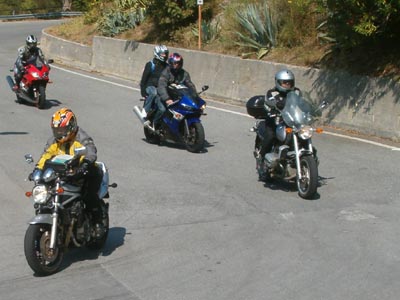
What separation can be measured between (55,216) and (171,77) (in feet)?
22.7

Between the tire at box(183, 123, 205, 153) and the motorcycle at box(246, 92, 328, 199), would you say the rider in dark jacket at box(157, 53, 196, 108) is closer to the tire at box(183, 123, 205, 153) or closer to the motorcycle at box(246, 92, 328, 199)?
the tire at box(183, 123, 205, 153)

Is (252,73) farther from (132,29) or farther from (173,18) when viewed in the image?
(132,29)

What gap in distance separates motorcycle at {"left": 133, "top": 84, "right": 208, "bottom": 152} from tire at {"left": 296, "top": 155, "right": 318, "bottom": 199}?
10.8 ft

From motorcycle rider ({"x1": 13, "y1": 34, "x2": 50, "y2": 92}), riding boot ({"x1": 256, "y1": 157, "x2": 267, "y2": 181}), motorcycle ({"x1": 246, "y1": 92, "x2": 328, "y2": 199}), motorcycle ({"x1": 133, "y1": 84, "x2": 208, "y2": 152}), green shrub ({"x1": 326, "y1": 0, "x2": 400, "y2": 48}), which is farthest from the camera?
motorcycle rider ({"x1": 13, "y1": 34, "x2": 50, "y2": 92})

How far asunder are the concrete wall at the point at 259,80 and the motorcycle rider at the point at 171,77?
330 cm

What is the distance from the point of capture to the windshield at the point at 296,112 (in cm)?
1059

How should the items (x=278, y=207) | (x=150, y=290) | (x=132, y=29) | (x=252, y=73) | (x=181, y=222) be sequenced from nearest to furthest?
(x=150, y=290) < (x=181, y=222) < (x=278, y=207) < (x=252, y=73) < (x=132, y=29)

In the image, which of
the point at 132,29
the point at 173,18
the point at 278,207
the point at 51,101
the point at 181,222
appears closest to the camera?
the point at 181,222

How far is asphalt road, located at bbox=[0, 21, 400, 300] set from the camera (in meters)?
7.22

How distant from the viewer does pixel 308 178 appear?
10.2 metres

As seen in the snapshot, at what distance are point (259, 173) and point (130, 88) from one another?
1074 centimetres

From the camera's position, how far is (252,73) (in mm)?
18391

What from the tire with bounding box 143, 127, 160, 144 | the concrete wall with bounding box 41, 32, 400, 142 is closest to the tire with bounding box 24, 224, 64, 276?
the tire with bounding box 143, 127, 160, 144

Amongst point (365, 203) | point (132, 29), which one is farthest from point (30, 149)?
point (132, 29)
